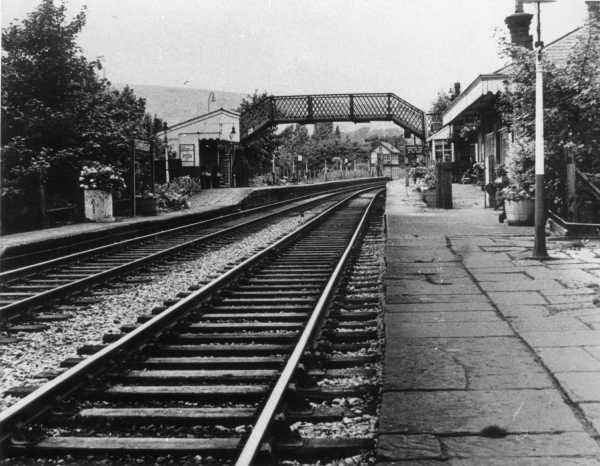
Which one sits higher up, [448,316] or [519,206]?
[519,206]

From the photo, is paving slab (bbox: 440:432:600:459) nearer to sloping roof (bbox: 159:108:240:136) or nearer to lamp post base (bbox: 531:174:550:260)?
lamp post base (bbox: 531:174:550:260)

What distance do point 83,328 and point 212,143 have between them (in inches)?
1190

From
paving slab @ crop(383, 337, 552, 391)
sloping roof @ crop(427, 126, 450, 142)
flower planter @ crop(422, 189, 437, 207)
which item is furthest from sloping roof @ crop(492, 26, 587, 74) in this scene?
sloping roof @ crop(427, 126, 450, 142)

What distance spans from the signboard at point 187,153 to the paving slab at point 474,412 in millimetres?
→ 30635

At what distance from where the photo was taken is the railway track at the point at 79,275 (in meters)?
6.26

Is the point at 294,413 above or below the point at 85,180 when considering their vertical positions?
below

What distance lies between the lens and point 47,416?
345cm

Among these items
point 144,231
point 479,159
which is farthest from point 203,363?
point 479,159

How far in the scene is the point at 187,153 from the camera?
110ft

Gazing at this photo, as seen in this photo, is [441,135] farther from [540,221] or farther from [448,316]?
[448,316]

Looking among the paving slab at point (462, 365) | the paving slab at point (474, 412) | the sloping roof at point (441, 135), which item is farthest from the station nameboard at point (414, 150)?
the paving slab at point (474, 412)

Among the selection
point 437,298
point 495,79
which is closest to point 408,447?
point 437,298

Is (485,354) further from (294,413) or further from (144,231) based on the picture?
(144,231)

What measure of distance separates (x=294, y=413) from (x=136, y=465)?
2.77ft
